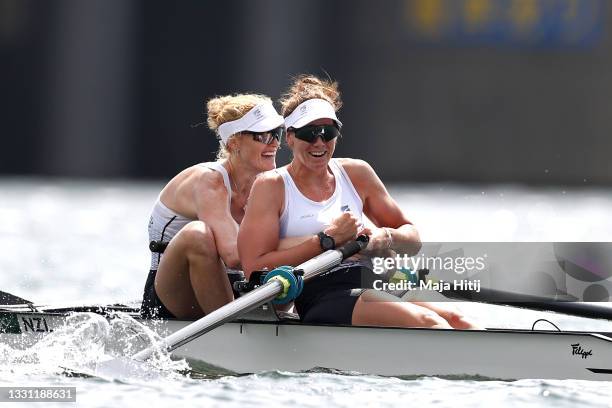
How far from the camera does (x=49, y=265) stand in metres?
17.4

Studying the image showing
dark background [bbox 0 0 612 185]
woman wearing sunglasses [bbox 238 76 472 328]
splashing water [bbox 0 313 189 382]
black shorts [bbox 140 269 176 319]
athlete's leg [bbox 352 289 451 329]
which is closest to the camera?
woman wearing sunglasses [bbox 238 76 472 328]

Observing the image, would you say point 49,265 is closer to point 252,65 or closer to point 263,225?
point 263,225

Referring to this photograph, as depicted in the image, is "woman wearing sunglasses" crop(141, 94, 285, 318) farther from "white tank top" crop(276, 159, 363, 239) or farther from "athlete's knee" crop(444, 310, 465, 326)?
"athlete's knee" crop(444, 310, 465, 326)

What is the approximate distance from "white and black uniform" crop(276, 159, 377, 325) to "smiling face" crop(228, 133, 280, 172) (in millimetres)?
521

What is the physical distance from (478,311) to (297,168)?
3.12 metres

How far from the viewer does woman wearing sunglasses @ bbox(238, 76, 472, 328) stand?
24.7ft

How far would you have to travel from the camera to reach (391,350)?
7656 mm

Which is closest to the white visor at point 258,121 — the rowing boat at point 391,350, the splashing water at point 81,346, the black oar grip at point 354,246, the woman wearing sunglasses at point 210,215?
the woman wearing sunglasses at point 210,215

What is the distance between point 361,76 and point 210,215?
29782 millimetres

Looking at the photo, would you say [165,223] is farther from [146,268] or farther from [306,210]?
[146,268]

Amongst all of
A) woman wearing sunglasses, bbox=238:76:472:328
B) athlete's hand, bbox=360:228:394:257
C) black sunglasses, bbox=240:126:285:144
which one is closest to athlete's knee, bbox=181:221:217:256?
woman wearing sunglasses, bbox=238:76:472:328

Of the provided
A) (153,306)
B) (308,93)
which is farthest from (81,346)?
(308,93)

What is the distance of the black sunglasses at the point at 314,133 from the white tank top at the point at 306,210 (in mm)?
230

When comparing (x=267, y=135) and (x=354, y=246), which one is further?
(x=267, y=135)
